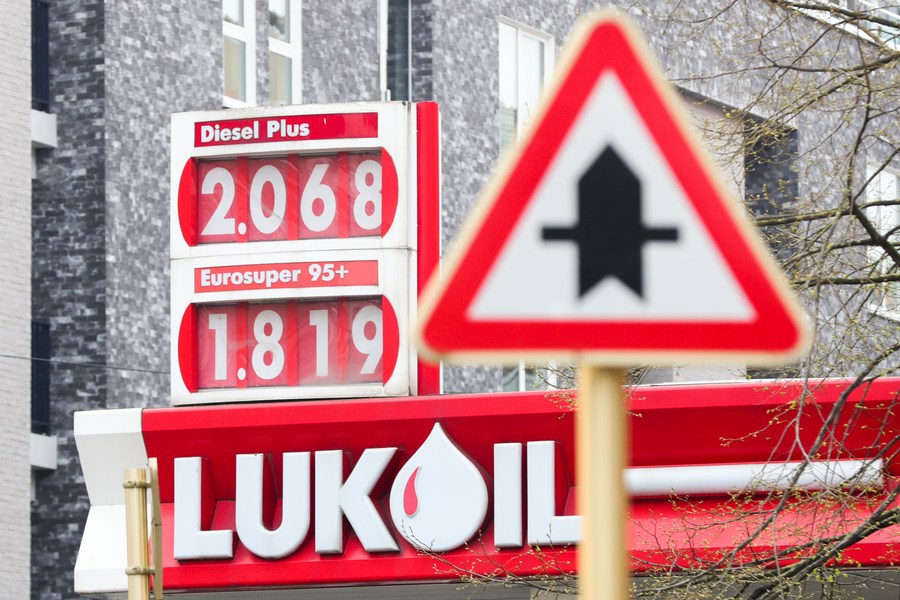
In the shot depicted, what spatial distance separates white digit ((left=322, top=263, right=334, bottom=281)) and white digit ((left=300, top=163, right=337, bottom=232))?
372 millimetres

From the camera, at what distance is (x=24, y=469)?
23.9m

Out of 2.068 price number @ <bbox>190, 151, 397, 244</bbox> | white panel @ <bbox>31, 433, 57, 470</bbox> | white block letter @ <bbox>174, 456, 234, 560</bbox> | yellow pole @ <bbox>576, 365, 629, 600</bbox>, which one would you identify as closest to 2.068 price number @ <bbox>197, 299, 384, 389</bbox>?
2.068 price number @ <bbox>190, 151, 397, 244</bbox>

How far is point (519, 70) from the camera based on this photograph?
3055 cm

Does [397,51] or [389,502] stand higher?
[397,51]

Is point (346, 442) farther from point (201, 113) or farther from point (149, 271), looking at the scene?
point (149, 271)

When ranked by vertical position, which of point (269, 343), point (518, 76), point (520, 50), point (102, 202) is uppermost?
point (520, 50)

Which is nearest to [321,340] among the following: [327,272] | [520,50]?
[327,272]

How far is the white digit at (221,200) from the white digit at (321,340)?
1250 millimetres

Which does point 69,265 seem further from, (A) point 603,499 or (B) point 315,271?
(A) point 603,499

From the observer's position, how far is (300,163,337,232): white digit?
18.1m

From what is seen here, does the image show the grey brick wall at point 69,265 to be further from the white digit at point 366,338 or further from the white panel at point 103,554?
the white digit at point 366,338

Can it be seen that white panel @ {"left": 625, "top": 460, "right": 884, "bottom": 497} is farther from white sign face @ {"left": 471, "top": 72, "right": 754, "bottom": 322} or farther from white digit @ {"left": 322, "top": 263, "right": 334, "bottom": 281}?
white sign face @ {"left": 471, "top": 72, "right": 754, "bottom": 322}

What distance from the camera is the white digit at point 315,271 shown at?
1798cm

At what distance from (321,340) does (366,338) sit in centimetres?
42
